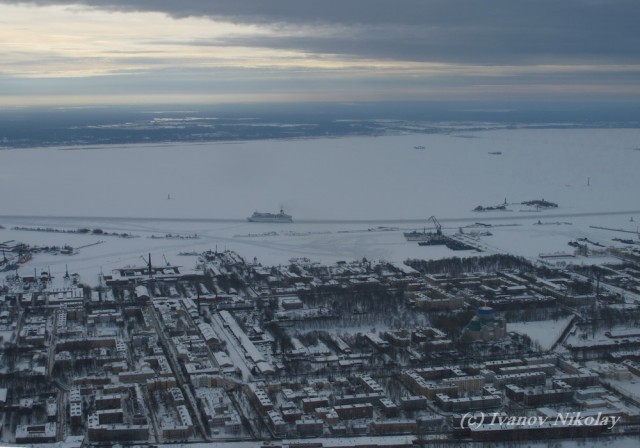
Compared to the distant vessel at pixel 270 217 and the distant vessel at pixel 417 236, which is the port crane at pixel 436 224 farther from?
the distant vessel at pixel 270 217

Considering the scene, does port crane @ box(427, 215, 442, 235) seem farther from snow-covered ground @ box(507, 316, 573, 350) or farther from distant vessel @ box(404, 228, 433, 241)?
snow-covered ground @ box(507, 316, 573, 350)

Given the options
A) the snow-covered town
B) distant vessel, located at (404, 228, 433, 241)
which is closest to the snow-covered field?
distant vessel, located at (404, 228, 433, 241)

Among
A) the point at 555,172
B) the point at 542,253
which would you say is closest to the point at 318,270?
the point at 542,253

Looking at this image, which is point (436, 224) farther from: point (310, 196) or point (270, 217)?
point (310, 196)

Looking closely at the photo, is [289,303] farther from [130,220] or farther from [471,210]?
[471,210]

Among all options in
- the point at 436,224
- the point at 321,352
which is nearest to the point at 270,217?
the point at 436,224
